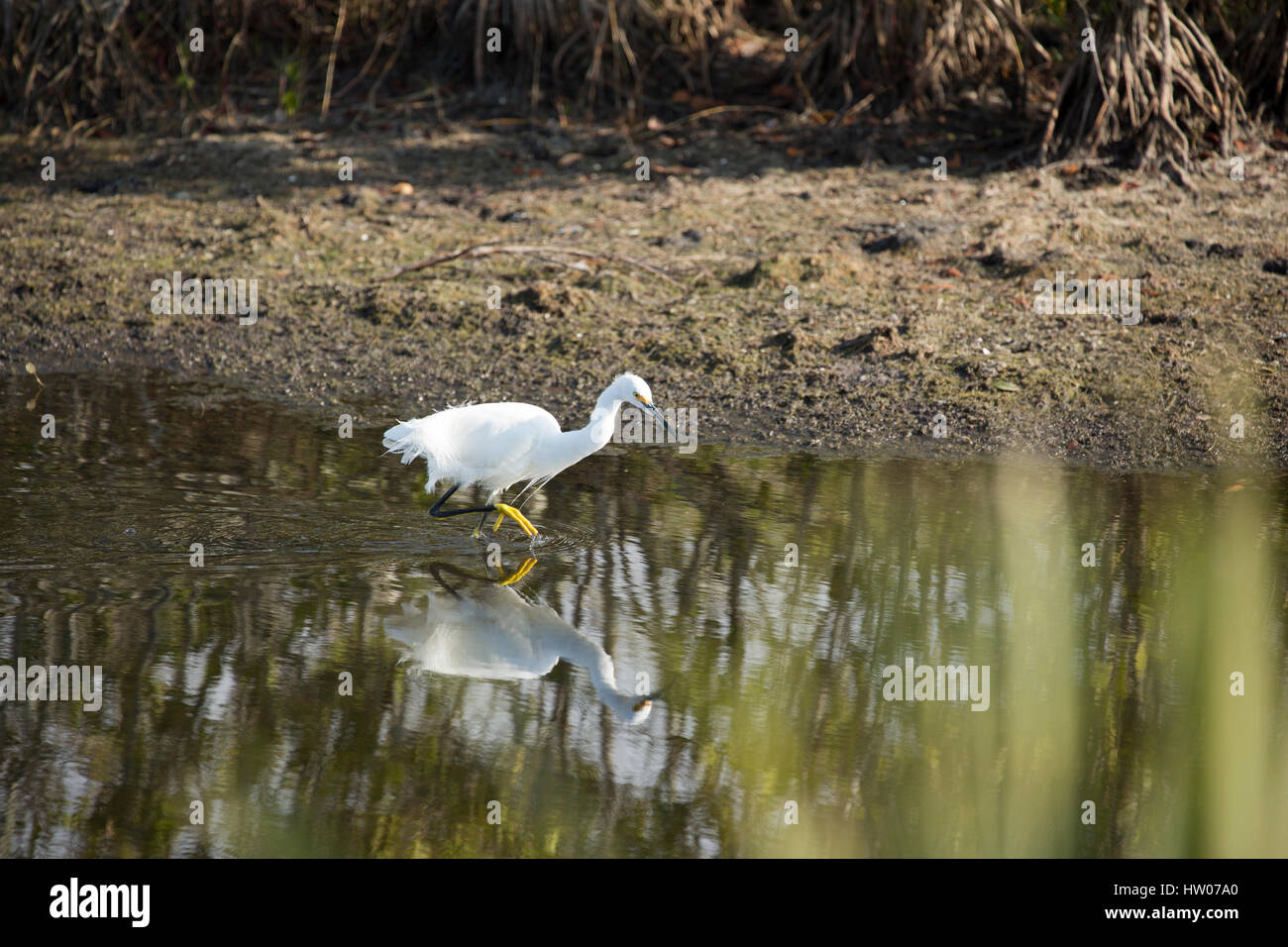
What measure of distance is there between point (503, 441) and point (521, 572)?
0.70 m

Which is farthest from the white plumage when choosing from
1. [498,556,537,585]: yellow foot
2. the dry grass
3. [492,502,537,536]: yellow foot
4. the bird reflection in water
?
the dry grass

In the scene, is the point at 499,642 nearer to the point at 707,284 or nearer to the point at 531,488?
→ the point at 531,488

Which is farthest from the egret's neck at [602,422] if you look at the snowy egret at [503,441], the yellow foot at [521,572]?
the yellow foot at [521,572]

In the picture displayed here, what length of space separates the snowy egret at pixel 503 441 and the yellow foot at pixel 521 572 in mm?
296

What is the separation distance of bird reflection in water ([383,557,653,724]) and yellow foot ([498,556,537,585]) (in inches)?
1.9

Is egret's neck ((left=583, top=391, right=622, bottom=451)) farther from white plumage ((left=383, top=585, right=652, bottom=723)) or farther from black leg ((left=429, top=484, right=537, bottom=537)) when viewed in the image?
white plumage ((left=383, top=585, right=652, bottom=723))

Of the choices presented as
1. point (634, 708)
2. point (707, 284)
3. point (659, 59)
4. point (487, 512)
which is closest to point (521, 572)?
point (487, 512)

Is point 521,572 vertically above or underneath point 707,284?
underneath

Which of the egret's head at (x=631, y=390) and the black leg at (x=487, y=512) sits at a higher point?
the egret's head at (x=631, y=390)

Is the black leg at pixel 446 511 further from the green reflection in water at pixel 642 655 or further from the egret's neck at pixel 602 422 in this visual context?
the egret's neck at pixel 602 422

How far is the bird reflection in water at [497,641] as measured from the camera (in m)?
4.87

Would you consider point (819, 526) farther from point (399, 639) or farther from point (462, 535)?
point (399, 639)

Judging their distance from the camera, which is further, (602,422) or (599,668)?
(602,422)

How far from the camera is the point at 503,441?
6.20 meters
